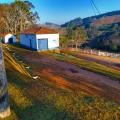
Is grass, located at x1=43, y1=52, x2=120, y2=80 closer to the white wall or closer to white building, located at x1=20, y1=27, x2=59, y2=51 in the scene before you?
white building, located at x1=20, y1=27, x2=59, y2=51

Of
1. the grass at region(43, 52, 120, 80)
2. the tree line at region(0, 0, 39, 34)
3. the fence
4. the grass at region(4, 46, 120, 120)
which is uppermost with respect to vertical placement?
the tree line at region(0, 0, 39, 34)

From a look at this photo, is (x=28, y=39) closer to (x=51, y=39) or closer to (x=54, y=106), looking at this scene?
(x=51, y=39)

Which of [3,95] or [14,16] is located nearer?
[3,95]

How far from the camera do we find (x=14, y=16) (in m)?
74.6

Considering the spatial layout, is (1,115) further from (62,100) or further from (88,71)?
(88,71)

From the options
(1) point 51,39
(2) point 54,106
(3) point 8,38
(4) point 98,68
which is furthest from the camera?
(3) point 8,38

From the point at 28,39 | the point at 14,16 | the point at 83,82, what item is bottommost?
the point at 83,82

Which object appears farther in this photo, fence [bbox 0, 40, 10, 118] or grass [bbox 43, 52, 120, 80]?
grass [bbox 43, 52, 120, 80]

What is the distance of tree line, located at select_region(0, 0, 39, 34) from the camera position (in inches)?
2879

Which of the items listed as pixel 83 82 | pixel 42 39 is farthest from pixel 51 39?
pixel 83 82

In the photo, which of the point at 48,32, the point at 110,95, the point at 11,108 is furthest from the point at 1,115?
the point at 48,32

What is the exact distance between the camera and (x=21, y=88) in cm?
1406

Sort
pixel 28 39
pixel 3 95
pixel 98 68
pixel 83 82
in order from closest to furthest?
pixel 3 95, pixel 83 82, pixel 98 68, pixel 28 39

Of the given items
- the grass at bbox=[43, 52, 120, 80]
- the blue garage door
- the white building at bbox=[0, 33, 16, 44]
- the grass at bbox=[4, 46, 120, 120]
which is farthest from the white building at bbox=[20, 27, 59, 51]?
the grass at bbox=[4, 46, 120, 120]
